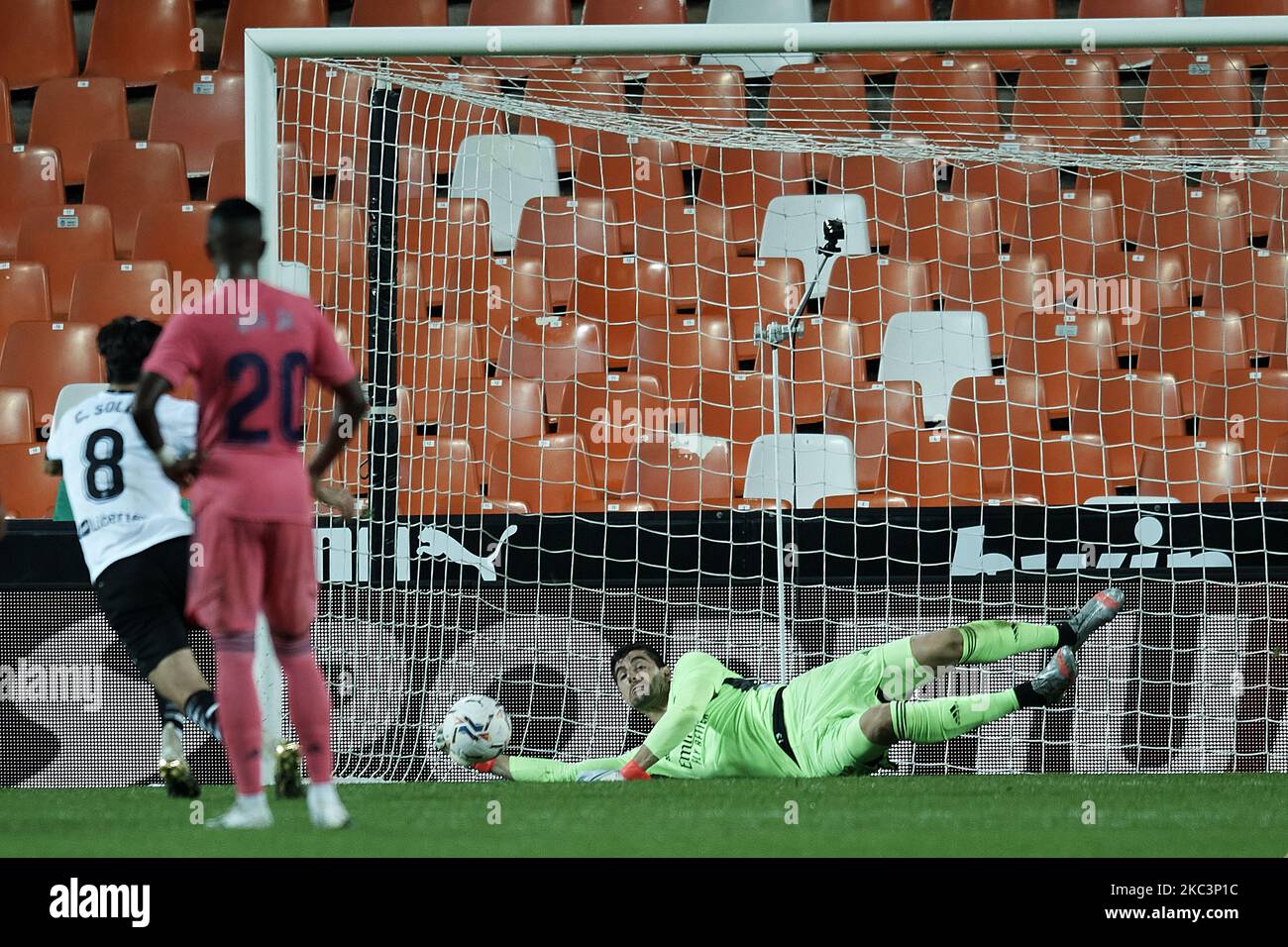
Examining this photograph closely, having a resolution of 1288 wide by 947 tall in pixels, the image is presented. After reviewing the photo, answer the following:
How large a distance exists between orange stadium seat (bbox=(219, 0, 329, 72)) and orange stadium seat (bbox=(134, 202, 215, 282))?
51.5 inches

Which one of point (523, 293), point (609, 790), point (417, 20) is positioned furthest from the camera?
point (417, 20)

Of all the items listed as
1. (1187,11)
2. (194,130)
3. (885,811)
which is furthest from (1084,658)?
(194,130)

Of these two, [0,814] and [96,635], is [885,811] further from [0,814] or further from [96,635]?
[96,635]

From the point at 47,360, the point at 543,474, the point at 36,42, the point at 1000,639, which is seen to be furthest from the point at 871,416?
the point at 36,42

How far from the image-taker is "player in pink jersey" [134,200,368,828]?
3.24 meters

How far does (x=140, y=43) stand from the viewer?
30.3ft

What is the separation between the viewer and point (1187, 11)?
9.09 m

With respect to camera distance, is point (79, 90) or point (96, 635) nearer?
point (96, 635)

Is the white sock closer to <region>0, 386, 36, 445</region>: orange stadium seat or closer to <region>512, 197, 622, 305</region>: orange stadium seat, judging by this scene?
<region>0, 386, 36, 445</region>: orange stadium seat

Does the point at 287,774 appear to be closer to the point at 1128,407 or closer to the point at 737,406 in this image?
the point at 737,406

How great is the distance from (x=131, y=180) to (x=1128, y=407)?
5.33 meters

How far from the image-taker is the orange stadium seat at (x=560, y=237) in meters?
7.89

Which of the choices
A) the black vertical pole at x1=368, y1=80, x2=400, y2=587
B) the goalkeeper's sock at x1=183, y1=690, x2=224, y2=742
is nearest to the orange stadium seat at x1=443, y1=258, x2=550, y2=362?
the black vertical pole at x1=368, y1=80, x2=400, y2=587

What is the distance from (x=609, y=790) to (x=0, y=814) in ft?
5.69
